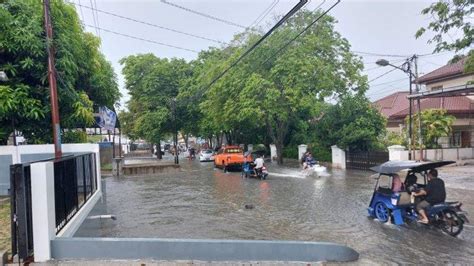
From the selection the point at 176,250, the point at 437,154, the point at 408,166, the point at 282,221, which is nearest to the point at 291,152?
the point at 437,154

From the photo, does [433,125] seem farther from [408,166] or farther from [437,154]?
[408,166]

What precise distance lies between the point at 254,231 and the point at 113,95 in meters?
11.7

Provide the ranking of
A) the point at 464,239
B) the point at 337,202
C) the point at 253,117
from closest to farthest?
1. the point at 464,239
2. the point at 337,202
3. the point at 253,117

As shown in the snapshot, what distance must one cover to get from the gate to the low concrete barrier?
20.4 metres

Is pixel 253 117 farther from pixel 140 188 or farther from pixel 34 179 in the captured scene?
pixel 34 179

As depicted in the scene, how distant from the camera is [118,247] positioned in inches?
234

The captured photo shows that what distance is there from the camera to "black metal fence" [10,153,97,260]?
5645mm

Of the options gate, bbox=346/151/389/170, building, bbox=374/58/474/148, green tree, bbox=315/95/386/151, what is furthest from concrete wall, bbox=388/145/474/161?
green tree, bbox=315/95/386/151

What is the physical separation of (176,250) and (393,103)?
40.4 meters

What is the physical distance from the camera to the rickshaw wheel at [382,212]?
1014 centimetres

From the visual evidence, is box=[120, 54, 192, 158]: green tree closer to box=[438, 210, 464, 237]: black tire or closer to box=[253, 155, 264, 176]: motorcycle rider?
box=[253, 155, 264, 176]: motorcycle rider

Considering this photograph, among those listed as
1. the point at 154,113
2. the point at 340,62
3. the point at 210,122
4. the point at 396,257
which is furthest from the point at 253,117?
the point at 396,257

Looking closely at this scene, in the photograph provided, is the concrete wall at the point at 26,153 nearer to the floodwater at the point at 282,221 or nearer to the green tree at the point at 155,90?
the floodwater at the point at 282,221

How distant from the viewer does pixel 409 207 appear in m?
9.70
